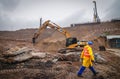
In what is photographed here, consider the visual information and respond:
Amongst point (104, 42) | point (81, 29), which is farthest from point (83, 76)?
point (81, 29)

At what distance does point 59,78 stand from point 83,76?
4.32 ft

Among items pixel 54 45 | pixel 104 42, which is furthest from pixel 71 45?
pixel 104 42

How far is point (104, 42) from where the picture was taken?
2988 cm

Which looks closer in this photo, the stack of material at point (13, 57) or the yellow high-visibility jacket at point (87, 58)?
the yellow high-visibility jacket at point (87, 58)

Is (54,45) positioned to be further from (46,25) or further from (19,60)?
(19,60)

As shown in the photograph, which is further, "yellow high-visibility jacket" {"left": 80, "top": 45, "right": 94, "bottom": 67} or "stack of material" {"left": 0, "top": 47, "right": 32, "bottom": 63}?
"stack of material" {"left": 0, "top": 47, "right": 32, "bottom": 63}

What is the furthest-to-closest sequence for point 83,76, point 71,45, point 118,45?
point 118,45
point 71,45
point 83,76

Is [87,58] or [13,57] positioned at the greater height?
[87,58]

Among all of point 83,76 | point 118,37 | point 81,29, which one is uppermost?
point 81,29

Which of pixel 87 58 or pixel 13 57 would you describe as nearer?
pixel 87 58

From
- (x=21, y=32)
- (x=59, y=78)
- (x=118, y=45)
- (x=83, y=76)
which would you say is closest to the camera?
(x=59, y=78)

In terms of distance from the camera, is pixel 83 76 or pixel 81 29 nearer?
pixel 83 76

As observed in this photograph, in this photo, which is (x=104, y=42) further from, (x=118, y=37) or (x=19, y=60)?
(x=19, y=60)

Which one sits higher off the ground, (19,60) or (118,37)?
(118,37)
